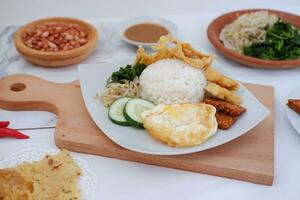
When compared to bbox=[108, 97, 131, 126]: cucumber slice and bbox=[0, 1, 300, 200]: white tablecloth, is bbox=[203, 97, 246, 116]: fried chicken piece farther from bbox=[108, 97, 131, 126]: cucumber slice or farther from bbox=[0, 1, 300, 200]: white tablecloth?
bbox=[108, 97, 131, 126]: cucumber slice

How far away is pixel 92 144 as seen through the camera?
2.04 meters

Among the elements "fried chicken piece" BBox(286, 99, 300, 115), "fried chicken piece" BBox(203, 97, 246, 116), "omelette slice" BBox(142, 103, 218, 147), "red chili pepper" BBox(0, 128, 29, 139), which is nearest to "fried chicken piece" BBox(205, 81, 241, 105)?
"fried chicken piece" BBox(203, 97, 246, 116)

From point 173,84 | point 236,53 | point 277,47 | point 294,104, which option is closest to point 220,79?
point 173,84

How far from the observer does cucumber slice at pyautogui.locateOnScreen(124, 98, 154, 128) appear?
79.0 inches

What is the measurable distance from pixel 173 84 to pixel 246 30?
0.97 meters

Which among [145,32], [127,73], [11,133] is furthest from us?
[145,32]

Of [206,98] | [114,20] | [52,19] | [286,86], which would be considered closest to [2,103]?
[52,19]

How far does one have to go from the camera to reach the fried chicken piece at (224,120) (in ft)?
6.67

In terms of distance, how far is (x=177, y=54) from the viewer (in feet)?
7.72

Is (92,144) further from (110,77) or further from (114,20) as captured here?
(114,20)

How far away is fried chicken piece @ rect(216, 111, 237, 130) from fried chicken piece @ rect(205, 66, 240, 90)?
23 centimetres

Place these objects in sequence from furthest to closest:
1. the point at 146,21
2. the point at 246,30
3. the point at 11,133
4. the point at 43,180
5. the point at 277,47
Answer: the point at 146,21 < the point at 246,30 < the point at 277,47 < the point at 11,133 < the point at 43,180

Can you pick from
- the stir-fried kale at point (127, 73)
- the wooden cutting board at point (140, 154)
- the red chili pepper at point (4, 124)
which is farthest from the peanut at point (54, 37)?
the red chili pepper at point (4, 124)

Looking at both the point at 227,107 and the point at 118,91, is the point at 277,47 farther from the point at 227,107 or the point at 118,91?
the point at 118,91
